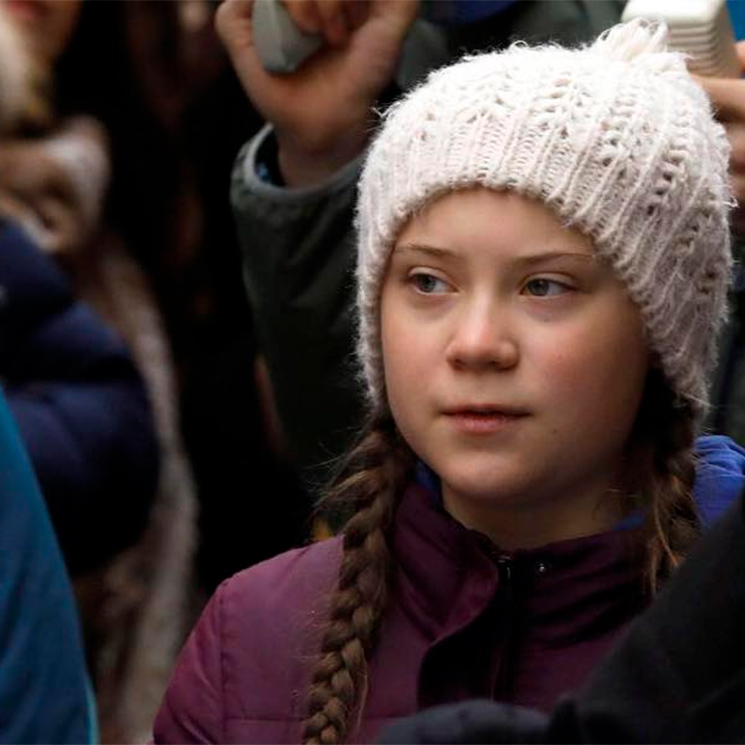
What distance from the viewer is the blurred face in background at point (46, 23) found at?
427cm

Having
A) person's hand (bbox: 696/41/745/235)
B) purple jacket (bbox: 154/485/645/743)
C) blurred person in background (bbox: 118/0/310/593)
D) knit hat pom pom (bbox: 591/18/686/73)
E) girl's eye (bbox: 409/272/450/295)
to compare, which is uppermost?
knit hat pom pom (bbox: 591/18/686/73)

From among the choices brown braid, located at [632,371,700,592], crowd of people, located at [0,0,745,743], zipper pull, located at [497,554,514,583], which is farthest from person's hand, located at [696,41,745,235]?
zipper pull, located at [497,554,514,583]

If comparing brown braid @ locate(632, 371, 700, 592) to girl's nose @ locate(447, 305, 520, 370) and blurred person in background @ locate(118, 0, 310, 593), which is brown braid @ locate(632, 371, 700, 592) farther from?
blurred person in background @ locate(118, 0, 310, 593)

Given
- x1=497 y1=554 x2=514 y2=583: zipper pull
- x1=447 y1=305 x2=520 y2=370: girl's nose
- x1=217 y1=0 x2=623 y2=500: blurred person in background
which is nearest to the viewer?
x1=447 y1=305 x2=520 y2=370: girl's nose

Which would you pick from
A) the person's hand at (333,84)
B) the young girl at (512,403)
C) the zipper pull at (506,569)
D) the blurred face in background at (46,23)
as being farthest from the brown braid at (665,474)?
the blurred face in background at (46,23)

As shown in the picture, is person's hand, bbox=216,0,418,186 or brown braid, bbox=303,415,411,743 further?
person's hand, bbox=216,0,418,186

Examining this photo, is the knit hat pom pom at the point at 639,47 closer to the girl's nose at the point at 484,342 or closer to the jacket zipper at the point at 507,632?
the girl's nose at the point at 484,342

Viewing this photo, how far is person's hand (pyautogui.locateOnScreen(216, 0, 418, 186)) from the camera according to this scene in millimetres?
3199

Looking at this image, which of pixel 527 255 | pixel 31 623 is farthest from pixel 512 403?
pixel 31 623

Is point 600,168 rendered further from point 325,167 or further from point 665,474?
point 325,167

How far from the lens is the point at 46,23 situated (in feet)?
14.2

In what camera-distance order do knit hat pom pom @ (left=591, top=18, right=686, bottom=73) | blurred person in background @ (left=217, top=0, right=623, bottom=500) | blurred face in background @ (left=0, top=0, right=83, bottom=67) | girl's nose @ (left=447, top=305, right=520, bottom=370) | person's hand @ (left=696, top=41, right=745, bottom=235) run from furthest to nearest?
blurred face in background @ (left=0, top=0, right=83, bottom=67)
blurred person in background @ (left=217, top=0, right=623, bottom=500)
person's hand @ (left=696, top=41, right=745, bottom=235)
knit hat pom pom @ (left=591, top=18, right=686, bottom=73)
girl's nose @ (left=447, top=305, right=520, bottom=370)

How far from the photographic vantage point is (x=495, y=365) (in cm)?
224

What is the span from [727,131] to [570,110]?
399 millimetres
